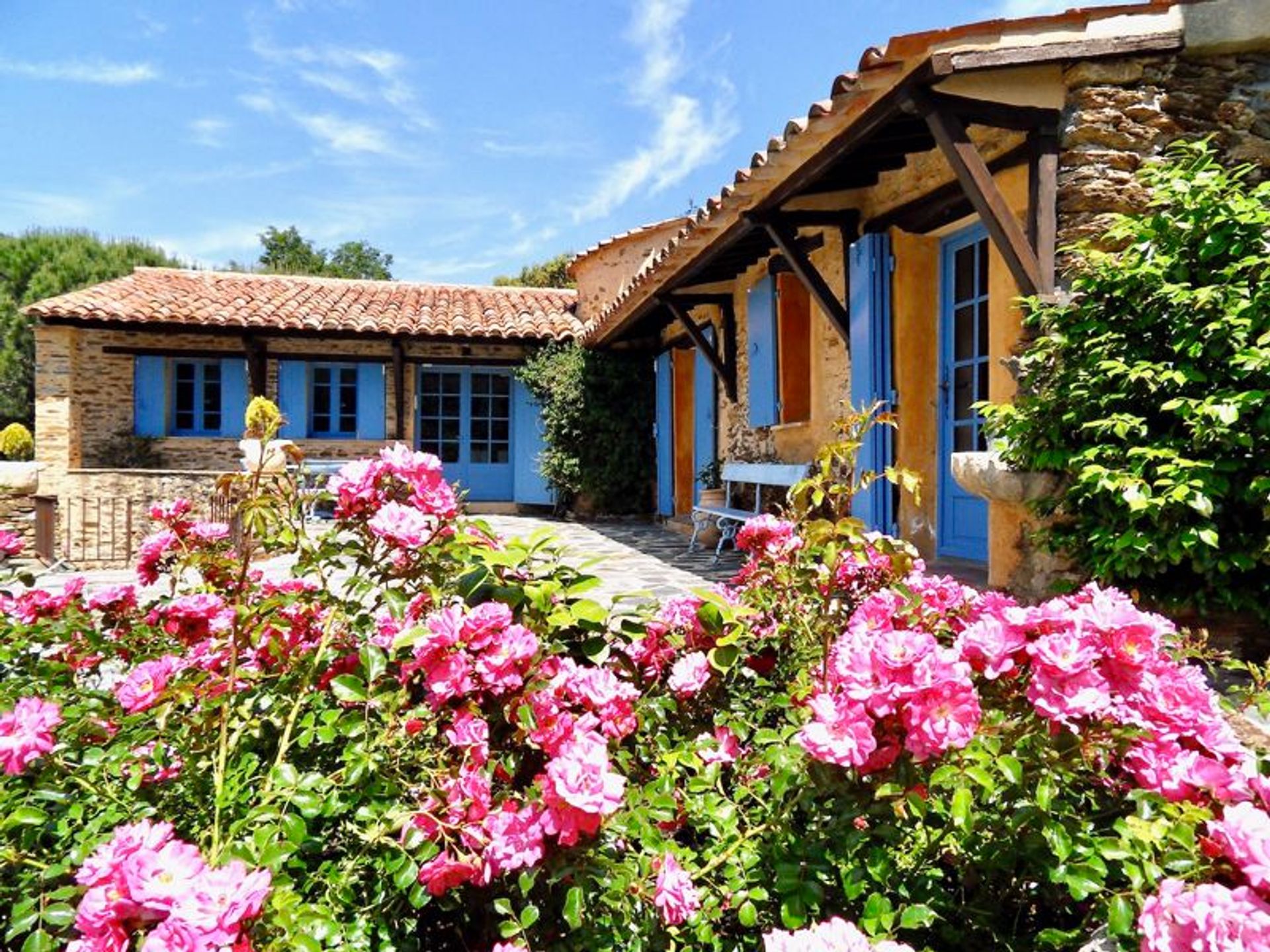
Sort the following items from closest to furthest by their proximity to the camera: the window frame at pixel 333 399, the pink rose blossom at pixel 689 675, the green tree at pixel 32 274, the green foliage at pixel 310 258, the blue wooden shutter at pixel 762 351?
the pink rose blossom at pixel 689 675 < the blue wooden shutter at pixel 762 351 < the window frame at pixel 333 399 < the green tree at pixel 32 274 < the green foliage at pixel 310 258

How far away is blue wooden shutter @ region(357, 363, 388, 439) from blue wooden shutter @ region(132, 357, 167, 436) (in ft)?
9.37

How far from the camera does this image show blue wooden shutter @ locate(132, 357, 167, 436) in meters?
11.5

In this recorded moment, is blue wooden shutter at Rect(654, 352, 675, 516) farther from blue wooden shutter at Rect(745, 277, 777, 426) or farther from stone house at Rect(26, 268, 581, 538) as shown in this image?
blue wooden shutter at Rect(745, 277, 777, 426)

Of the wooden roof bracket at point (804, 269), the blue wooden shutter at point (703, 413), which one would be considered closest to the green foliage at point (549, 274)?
the blue wooden shutter at point (703, 413)

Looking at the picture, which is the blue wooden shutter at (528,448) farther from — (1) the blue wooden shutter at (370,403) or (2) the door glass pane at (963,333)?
(2) the door glass pane at (963,333)

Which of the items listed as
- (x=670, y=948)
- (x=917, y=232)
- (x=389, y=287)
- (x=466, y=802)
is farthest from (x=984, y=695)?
(x=389, y=287)

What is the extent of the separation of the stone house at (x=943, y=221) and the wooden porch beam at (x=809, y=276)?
2 centimetres

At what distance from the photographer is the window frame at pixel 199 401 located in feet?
38.7

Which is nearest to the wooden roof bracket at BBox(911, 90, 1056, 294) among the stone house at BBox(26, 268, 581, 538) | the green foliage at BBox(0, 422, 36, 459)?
the stone house at BBox(26, 268, 581, 538)

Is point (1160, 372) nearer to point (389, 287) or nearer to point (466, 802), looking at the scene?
point (466, 802)

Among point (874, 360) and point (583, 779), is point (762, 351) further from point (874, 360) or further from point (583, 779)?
point (583, 779)

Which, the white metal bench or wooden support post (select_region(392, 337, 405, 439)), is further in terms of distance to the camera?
wooden support post (select_region(392, 337, 405, 439))

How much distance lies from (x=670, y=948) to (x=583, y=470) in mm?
10703

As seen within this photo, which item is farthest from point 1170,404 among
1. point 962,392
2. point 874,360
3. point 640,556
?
point 640,556
